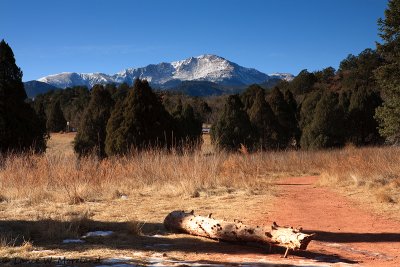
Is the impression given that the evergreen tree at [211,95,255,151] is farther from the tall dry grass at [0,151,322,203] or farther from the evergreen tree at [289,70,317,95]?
the evergreen tree at [289,70,317,95]

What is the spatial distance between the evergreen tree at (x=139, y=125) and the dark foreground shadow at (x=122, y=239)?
9538 mm

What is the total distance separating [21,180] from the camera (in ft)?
32.9

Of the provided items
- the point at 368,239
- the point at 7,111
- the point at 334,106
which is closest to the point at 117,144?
the point at 7,111

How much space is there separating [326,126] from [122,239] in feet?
68.7

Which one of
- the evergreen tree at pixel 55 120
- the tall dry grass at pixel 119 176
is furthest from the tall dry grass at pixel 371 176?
the evergreen tree at pixel 55 120

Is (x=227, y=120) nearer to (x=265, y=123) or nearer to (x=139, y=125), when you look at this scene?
(x=265, y=123)

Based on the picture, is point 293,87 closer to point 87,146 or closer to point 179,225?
point 87,146

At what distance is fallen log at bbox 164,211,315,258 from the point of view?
5023mm

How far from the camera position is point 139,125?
1638 centimetres

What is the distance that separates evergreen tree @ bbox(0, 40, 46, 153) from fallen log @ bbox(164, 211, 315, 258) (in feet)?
37.8

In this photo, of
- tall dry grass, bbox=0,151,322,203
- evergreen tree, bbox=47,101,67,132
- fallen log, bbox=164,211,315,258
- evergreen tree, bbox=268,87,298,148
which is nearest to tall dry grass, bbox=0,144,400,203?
tall dry grass, bbox=0,151,322,203

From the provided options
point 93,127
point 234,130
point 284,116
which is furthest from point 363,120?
point 93,127

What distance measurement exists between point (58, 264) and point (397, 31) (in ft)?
37.3

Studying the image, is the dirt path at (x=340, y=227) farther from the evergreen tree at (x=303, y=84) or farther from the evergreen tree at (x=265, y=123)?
the evergreen tree at (x=303, y=84)
